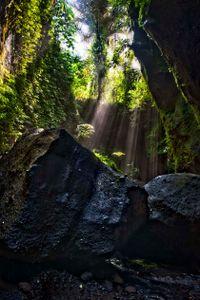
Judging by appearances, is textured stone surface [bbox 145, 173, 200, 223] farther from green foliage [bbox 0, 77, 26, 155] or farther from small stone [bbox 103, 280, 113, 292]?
green foliage [bbox 0, 77, 26, 155]

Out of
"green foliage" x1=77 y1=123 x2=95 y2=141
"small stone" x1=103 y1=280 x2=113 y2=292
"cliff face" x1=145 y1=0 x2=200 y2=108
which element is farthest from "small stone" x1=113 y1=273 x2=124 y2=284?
"green foliage" x1=77 y1=123 x2=95 y2=141

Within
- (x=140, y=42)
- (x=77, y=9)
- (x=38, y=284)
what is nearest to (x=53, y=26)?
(x=140, y=42)

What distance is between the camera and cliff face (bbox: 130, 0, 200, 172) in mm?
4770

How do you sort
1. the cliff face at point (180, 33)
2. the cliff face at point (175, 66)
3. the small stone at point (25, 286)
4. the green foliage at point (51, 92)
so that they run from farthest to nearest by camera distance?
the green foliage at point (51, 92), the cliff face at point (175, 66), the cliff face at point (180, 33), the small stone at point (25, 286)

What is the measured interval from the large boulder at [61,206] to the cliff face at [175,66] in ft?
8.43

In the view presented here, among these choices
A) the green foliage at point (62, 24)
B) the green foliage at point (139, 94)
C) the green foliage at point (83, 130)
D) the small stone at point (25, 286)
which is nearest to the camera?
the small stone at point (25, 286)

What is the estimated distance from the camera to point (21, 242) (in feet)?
11.4

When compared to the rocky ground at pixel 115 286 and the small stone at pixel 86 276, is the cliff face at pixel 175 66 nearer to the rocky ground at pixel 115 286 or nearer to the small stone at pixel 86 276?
the rocky ground at pixel 115 286

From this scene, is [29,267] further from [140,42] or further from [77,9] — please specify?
[77,9]

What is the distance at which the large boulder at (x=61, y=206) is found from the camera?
11.7 ft

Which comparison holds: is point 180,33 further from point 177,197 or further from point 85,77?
point 85,77

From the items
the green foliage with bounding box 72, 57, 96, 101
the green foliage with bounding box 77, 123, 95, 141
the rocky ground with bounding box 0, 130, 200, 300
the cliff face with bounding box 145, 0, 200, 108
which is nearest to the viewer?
the rocky ground with bounding box 0, 130, 200, 300

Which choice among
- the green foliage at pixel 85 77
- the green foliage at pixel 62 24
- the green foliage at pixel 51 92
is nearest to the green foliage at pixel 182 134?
the green foliage at pixel 51 92

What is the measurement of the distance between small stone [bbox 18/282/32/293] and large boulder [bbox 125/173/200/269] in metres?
2.33
